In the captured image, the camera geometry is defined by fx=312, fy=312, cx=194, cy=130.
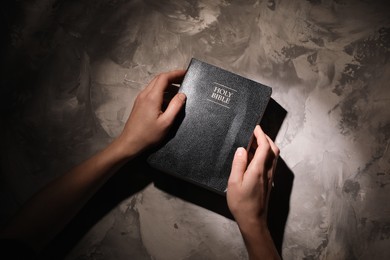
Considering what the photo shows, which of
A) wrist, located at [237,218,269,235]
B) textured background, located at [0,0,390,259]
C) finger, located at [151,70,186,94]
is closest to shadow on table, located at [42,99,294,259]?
textured background, located at [0,0,390,259]

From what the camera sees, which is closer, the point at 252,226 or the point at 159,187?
the point at 252,226

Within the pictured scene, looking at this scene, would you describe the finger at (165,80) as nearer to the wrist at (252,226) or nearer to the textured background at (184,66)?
the textured background at (184,66)

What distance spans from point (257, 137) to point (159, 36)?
47 cm

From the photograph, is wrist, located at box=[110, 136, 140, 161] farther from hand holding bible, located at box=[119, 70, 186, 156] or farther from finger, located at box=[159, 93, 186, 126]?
finger, located at box=[159, 93, 186, 126]

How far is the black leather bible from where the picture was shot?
2.78 feet

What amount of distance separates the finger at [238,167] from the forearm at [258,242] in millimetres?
122

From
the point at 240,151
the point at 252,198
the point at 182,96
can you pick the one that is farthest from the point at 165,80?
the point at 252,198

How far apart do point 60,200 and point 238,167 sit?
0.48 m

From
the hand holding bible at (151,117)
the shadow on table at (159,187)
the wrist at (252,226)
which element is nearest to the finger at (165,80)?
the hand holding bible at (151,117)

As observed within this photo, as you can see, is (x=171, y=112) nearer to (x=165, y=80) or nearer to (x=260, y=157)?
(x=165, y=80)

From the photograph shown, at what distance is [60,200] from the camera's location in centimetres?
84

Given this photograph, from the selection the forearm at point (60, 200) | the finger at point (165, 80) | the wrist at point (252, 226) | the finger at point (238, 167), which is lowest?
the forearm at point (60, 200)

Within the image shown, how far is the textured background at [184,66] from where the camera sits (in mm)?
915

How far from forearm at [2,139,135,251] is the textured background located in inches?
3.7
